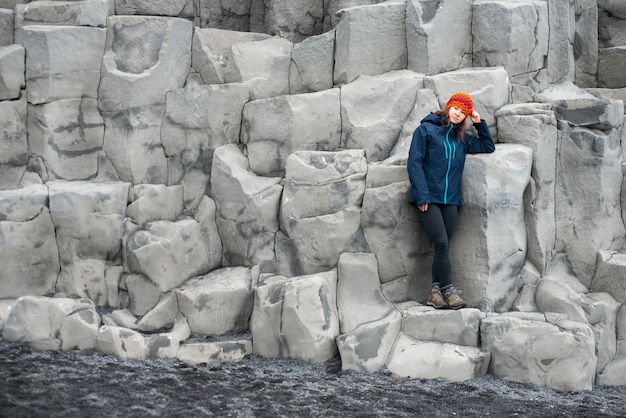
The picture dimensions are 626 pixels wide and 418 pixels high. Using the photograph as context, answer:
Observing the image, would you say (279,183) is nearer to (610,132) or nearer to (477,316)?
(477,316)

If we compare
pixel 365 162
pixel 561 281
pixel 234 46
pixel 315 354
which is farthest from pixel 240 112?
pixel 561 281

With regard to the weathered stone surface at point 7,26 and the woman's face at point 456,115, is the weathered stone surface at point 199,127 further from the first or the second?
the woman's face at point 456,115

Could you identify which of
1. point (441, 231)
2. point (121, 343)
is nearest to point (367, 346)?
point (441, 231)

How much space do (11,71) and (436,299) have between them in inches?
167

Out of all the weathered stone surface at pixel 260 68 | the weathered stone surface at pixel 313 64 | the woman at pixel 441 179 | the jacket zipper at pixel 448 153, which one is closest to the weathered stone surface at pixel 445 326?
the woman at pixel 441 179

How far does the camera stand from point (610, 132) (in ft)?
22.9

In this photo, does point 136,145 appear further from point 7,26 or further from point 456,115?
point 456,115

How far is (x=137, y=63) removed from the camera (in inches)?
294

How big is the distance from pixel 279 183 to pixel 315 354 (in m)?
1.63

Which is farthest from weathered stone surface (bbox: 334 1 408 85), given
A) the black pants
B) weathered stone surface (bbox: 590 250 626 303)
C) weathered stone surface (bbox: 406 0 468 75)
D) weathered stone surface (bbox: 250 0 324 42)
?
weathered stone surface (bbox: 590 250 626 303)

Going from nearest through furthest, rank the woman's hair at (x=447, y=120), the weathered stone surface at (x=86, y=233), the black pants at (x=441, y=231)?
the black pants at (x=441, y=231), the woman's hair at (x=447, y=120), the weathered stone surface at (x=86, y=233)

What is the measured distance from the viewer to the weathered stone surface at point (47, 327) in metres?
6.32

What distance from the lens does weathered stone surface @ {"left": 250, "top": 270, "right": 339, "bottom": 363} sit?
6266 millimetres

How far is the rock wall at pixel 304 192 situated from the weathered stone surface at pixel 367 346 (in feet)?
0.05
